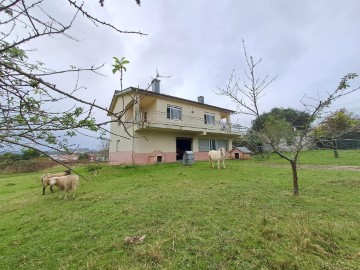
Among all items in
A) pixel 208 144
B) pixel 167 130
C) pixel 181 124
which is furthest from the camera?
pixel 208 144

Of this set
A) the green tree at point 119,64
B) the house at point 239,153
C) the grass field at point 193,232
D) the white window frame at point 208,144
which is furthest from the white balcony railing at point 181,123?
the green tree at point 119,64

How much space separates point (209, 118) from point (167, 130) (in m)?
6.72

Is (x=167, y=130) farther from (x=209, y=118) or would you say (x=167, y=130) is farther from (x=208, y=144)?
(x=209, y=118)

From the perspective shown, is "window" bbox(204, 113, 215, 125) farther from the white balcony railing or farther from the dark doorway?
the dark doorway

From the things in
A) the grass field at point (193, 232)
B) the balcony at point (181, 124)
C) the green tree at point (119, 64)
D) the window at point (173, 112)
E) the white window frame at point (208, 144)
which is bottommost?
the grass field at point (193, 232)

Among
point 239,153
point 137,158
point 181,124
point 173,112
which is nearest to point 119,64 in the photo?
point 137,158

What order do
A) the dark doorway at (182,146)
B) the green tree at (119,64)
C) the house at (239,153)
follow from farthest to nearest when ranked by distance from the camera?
1. the house at (239,153)
2. the dark doorway at (182,146)
3. the green tree at (119,64)

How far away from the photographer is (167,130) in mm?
17859

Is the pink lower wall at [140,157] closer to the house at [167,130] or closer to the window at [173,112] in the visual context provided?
the house at [167,130]

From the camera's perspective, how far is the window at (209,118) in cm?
2237

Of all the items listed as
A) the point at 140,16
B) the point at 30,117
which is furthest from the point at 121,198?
the point at 140,16

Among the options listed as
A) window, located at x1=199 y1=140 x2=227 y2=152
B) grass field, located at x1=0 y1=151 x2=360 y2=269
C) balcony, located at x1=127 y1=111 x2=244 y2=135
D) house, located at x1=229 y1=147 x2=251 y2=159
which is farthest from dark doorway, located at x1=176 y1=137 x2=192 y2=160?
grass field, located at x1=0 y1=151 x2=360 y2=269

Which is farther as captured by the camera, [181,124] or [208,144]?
[208,144]

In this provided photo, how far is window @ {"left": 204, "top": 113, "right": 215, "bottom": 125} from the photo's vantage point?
22369mm
